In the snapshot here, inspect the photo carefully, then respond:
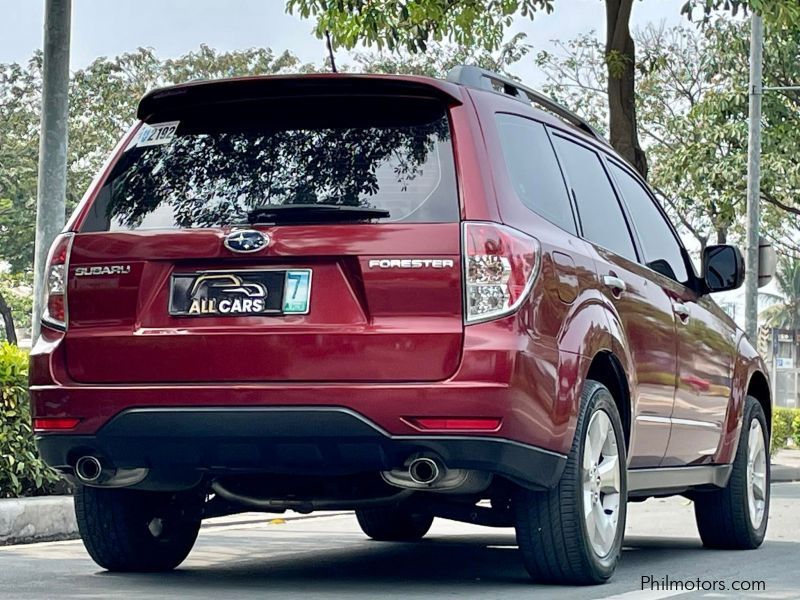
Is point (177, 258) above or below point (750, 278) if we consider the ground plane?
above

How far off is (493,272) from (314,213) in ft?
2.27

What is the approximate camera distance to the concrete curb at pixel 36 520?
27.3 feet

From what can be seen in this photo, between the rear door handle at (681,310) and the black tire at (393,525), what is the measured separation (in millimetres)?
1849

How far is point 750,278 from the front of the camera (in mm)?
20469

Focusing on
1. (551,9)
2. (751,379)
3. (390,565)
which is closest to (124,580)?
(390,565)

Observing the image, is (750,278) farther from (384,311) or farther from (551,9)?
(384,311)

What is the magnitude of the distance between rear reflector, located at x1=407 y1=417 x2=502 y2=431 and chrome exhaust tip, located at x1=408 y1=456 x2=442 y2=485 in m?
0.15

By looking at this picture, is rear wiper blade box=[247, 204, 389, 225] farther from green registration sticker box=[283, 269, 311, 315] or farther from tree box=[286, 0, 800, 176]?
tree box=[286, 0, 800, 176]

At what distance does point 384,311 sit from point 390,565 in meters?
2.17

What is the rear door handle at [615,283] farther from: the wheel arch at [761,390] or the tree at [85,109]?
the tree at [85,109]

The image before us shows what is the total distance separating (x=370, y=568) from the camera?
7227 millimetres

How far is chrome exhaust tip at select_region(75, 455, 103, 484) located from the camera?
5977 millimetres

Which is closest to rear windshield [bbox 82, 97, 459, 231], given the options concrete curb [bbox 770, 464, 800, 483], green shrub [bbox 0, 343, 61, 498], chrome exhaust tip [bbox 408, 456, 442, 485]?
chrome exhaust tip [bbox 408, 456, 442, 485]

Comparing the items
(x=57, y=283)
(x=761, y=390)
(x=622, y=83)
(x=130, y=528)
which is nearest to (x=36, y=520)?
(x=130, y=528)
